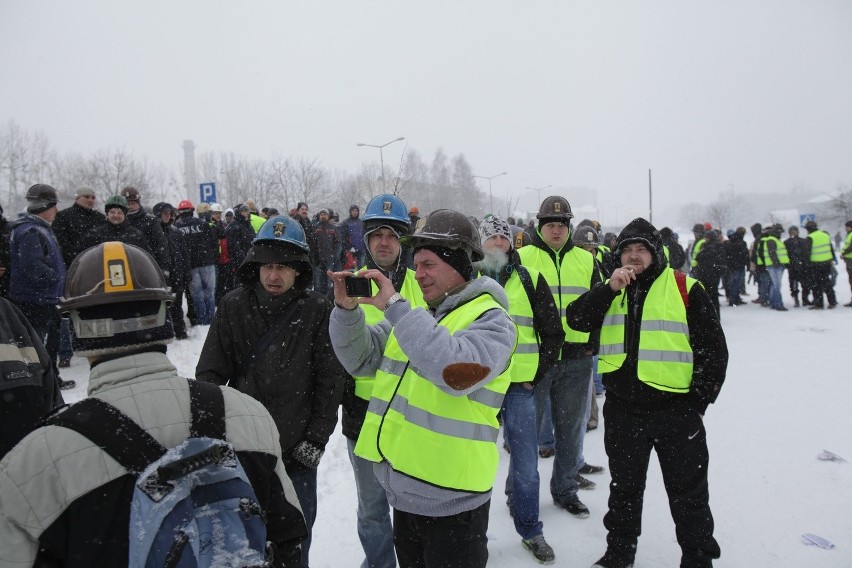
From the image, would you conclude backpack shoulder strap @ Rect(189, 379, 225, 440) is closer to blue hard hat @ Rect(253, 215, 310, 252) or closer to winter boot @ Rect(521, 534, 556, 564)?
blue hard hat @ Rect(253, 215, 310, 252)

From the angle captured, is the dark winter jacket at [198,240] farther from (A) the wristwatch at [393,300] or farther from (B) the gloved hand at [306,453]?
(A) the wristwatch at [393,300]

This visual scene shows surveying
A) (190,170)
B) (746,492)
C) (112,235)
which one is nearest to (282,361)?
(746,492)

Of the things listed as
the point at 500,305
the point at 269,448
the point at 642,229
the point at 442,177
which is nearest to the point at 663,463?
the point at 642,229

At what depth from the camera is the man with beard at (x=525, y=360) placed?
3820mm

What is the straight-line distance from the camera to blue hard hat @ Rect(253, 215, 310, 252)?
3.18 meters

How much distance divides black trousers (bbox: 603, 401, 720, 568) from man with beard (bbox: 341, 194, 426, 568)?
5.04 feet

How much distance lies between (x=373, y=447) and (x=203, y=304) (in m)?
8.86

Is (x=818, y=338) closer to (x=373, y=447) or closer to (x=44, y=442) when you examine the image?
(x=373, y=447)

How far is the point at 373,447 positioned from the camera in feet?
7.92

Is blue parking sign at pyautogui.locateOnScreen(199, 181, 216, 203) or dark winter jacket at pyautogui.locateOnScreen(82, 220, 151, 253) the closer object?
dark winter jacket at pyautogui.locateOnScreen(82, 220, 151, 253)

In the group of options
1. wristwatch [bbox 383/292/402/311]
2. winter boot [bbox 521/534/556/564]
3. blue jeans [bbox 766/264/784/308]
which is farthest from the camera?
blue jeans [bbox 766/264/784/308]

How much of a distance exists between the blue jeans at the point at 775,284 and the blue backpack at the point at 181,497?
16.2 metres

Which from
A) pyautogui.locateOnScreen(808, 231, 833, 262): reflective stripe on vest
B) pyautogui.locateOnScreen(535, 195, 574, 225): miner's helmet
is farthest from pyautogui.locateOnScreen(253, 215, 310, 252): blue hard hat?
pyautogui.locateOnScreen(808, 231, 833, 262): reflective stripe on vest

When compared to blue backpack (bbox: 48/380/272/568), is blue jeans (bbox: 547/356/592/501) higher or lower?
lower
